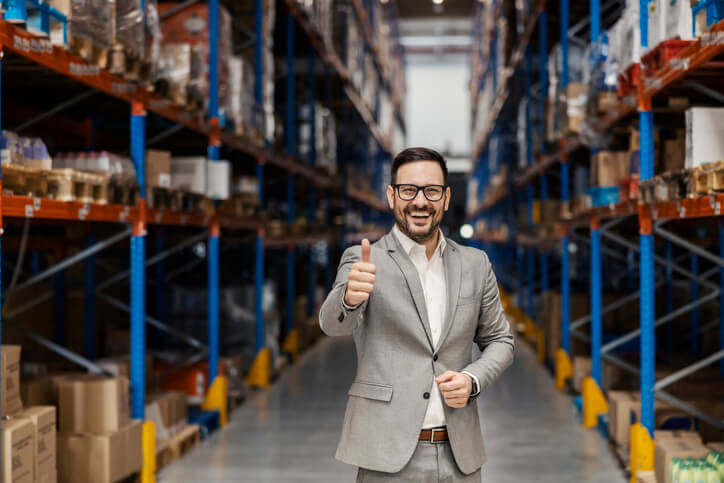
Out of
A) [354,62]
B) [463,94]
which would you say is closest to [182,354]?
[354,62]

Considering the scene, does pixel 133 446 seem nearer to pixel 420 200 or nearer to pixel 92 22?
pixel 92 22

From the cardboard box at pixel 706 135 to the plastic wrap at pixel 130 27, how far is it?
3.09 meters

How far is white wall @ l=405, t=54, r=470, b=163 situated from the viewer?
2953 cm

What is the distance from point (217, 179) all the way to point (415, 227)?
Answer: 14.6 feet

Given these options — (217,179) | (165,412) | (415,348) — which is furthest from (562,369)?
(415,348)

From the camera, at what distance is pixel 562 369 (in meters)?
8.27

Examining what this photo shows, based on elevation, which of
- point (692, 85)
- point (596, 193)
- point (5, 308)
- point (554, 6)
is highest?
point (554, 6)

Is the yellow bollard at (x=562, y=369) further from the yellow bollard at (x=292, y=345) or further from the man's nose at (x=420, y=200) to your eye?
the man's nose at (x=420, y=200)

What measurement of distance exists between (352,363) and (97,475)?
5676mm

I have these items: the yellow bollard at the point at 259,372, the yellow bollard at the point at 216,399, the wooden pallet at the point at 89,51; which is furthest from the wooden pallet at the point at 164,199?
the yellow bollard at the point at 259,372

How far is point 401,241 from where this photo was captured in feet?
8.23

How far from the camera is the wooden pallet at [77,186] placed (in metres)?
3.99

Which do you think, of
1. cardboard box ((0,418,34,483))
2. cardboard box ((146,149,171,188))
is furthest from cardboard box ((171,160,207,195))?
cardboard box ((0,418,34,483))

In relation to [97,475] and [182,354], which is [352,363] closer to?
[182,354]
